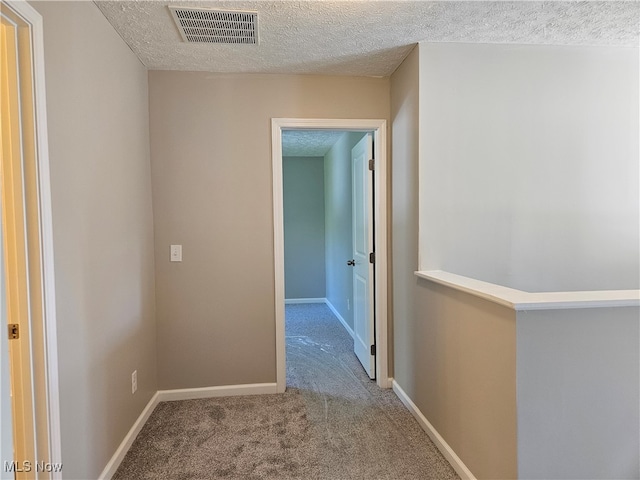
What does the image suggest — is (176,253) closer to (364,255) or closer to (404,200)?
(364,255)

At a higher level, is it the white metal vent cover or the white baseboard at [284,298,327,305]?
the white metal vent cover

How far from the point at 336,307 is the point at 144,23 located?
12.6 feet

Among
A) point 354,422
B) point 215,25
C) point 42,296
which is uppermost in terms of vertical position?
point 215,25

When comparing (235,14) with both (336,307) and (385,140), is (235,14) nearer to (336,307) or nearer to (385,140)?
(385,140)

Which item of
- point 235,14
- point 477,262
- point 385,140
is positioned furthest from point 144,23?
point 477,262

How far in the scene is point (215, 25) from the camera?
1842 mm

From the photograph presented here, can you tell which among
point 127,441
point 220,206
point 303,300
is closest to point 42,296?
point 127,441

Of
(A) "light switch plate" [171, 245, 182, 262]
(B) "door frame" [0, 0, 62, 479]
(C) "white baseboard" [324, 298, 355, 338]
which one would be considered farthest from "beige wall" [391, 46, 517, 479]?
(B) "door frame" [0, 0, 62, 479]

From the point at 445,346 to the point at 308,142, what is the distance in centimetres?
341

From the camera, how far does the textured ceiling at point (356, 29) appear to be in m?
1.72

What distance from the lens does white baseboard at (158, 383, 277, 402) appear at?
247 cm

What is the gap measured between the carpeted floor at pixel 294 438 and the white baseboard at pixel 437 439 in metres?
0.03

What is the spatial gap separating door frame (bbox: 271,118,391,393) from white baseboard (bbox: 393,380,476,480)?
0.92 ft

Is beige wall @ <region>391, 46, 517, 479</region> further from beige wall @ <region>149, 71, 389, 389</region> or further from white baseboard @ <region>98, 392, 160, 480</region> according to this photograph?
white baseboard @ <region>98, 392, 160, 480</region>
